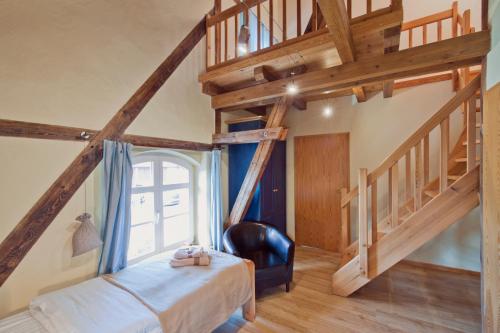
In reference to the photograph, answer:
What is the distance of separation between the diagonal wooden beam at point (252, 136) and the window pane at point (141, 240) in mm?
1450

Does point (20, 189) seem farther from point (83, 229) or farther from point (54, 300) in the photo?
point (54, 300)

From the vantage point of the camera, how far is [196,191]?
132 inches

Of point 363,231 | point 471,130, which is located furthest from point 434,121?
point 363,231

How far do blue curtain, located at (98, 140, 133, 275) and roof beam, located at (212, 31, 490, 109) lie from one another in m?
1.73

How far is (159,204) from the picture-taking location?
287 centimetres

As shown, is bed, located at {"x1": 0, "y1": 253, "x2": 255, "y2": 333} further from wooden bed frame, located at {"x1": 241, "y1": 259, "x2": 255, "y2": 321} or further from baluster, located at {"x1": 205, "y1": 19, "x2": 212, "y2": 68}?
baluster, located at {"x1": 205, "y1": 19, "x2": 212, "y2": 68}

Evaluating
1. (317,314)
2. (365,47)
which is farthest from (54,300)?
(365,47)

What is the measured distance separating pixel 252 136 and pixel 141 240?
1.88 metres

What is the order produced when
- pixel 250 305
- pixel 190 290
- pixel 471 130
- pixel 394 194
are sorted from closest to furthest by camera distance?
pixel 190 290, pixel 471 130, pixel 250 305, pixel 394 194

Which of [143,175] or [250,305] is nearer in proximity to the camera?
[250,305]

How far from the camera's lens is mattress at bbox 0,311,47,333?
133cm

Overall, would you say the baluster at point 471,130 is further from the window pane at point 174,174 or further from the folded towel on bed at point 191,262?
the window pane at point 174,174

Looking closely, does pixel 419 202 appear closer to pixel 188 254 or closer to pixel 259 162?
pixel 259 162

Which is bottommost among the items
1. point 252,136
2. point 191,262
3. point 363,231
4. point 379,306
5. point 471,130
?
point 379,306
